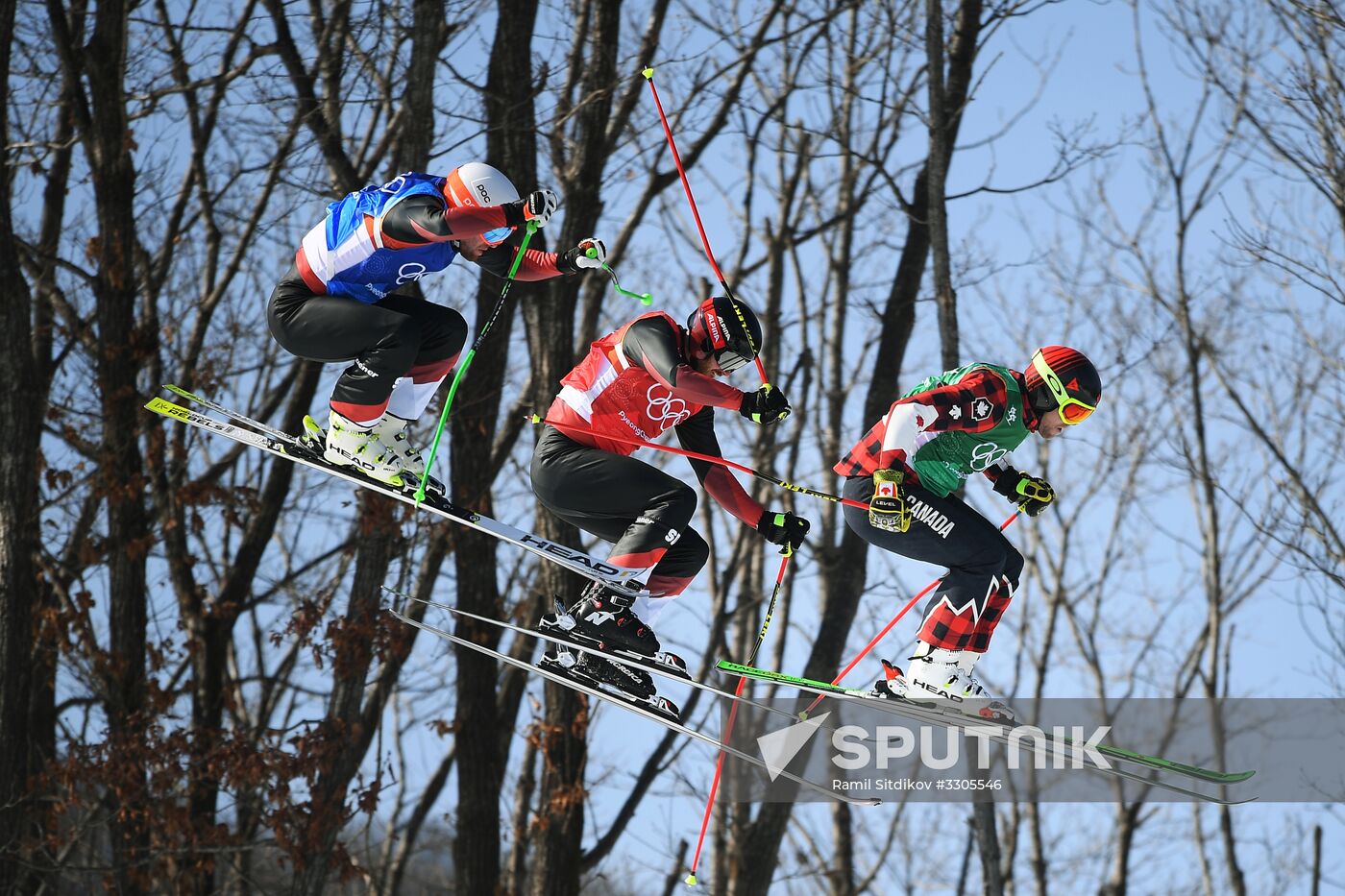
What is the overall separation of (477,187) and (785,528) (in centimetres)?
215

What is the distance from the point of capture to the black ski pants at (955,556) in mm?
6527

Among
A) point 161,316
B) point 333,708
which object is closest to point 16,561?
point 333,708

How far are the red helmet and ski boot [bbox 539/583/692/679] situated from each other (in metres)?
2.16

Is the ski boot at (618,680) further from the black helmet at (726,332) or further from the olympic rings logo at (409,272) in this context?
the olympic rings logo at (409,272)

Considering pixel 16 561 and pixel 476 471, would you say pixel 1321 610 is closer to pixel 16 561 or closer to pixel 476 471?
pixel 476 471

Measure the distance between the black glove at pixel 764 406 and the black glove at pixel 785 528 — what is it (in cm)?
80

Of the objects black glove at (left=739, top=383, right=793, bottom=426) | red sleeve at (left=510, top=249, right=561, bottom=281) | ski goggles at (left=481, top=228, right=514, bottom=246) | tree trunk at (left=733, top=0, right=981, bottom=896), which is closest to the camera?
black glove at (left=739, top=383, right=793, bottom=426)

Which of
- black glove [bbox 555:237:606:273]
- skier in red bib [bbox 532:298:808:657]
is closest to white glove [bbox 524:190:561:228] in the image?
black glove [bbox 555:237:606:273]

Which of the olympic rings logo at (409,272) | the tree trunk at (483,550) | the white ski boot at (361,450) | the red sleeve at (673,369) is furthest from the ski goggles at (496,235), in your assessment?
the tree trunk at (483,550)

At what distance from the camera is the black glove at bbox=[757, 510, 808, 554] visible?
6.45m

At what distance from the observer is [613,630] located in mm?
6543

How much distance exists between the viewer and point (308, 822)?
36.3 ft

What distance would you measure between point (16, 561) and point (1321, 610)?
1182cm

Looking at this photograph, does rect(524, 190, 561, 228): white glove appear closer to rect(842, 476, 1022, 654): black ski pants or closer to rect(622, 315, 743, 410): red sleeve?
rect(622, 315, 743, 410): red sleeve
